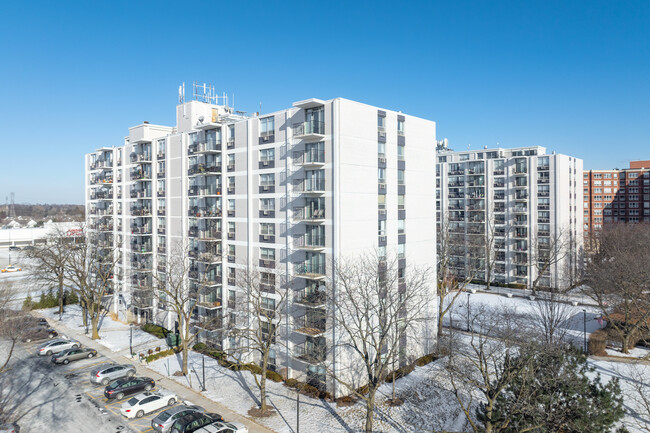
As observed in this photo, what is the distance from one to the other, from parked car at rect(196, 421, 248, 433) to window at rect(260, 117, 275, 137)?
2220 cm

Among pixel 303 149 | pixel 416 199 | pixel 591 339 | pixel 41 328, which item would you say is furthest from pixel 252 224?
pixel 591 339

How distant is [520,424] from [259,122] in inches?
1142

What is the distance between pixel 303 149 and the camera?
3381cm

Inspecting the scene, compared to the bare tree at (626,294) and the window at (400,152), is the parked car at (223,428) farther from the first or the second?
the bare tree at (626,294)

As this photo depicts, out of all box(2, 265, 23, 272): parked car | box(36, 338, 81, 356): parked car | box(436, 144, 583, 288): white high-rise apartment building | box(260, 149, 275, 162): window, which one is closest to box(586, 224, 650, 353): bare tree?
box(436, 144, 583, 288): white high-rise apartment building

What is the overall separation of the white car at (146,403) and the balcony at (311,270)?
13.0 metres

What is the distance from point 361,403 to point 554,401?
13.4m

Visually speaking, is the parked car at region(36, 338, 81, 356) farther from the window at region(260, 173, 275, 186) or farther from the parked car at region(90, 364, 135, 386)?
the window at region(260, 173, 275, 186)

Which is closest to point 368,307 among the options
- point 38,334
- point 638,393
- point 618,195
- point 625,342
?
point 638,393

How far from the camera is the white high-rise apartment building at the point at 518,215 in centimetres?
6819

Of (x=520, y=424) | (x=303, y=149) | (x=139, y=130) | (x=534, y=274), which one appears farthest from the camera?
(x=534, y=274)

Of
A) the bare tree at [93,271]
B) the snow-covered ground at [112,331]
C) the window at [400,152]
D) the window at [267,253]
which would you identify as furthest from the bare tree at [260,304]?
the bare tree at [93,271]

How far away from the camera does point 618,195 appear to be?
10962 cm

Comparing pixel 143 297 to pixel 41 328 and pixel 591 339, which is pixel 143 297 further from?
pixel 591 339
